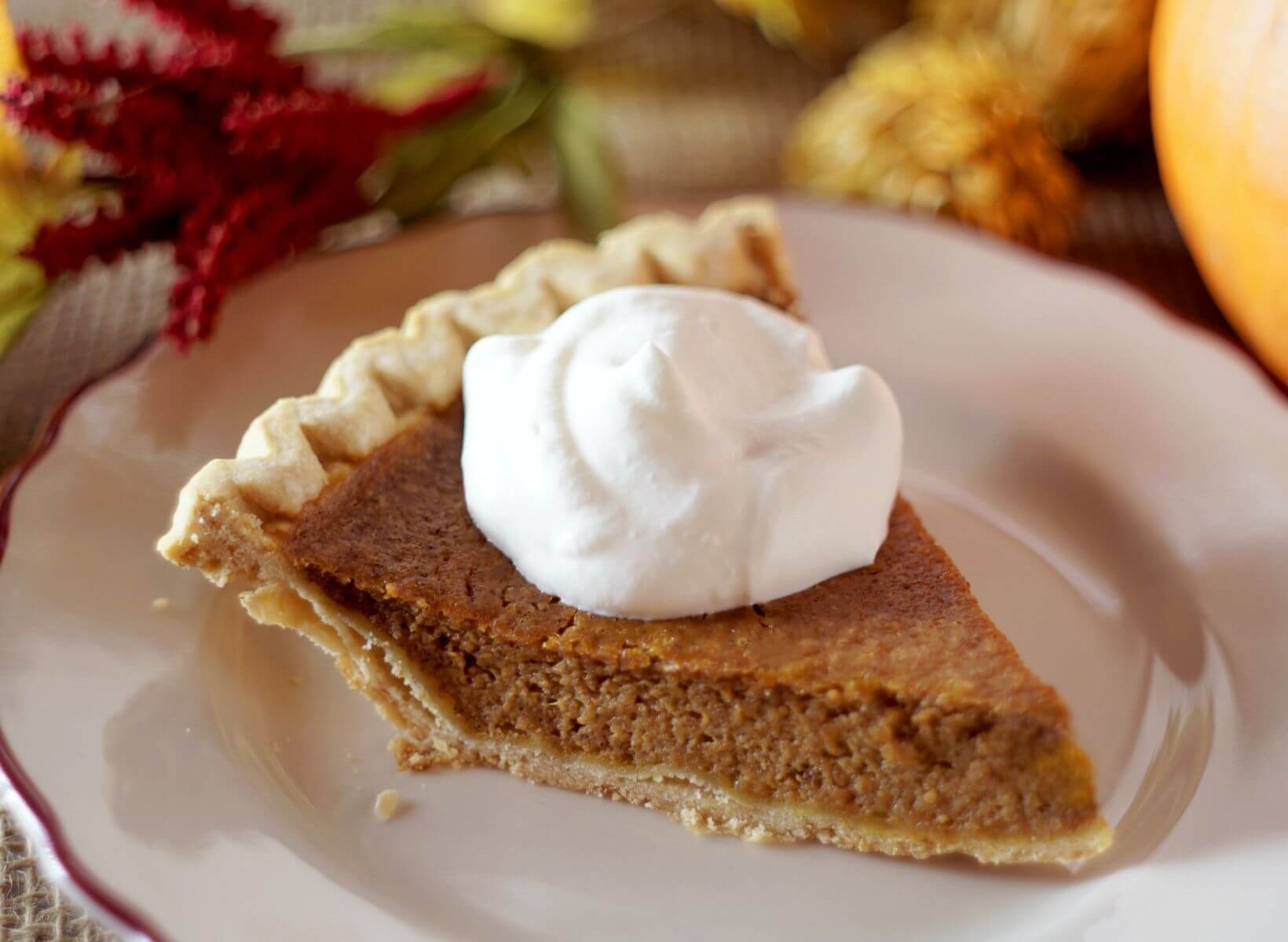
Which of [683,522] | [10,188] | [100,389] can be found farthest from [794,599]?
[10,188]

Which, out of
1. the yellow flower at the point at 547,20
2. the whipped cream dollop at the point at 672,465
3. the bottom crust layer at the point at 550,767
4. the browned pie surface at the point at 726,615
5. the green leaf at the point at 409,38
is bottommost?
the bottom crust layer at the point at 550,767

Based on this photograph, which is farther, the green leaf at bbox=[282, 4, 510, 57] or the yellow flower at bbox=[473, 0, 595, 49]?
the yellow flower at bbox=[473, 0, 595, 49]

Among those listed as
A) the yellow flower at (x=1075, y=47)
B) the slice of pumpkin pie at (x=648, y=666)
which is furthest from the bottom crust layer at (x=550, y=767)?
the yellow flower at (x=1075, y=47)

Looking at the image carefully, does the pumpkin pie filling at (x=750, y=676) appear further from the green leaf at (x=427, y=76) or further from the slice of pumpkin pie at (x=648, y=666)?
the green leaf at (x=427, y=76)

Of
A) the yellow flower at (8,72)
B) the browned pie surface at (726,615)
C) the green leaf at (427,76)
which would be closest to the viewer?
the browned pie surface at (726,615)

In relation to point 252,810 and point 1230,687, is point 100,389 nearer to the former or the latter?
point 252,810

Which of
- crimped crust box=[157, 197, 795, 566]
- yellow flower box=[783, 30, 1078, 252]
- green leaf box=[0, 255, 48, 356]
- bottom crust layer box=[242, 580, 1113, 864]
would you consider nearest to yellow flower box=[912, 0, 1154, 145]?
yellow flower box=[783, 30, 1078, 252]

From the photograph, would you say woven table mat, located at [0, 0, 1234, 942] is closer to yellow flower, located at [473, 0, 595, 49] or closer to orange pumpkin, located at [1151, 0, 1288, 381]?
yellow flower, located at [473, 0, 595, 49]

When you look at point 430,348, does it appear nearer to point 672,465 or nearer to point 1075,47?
point 672,465
